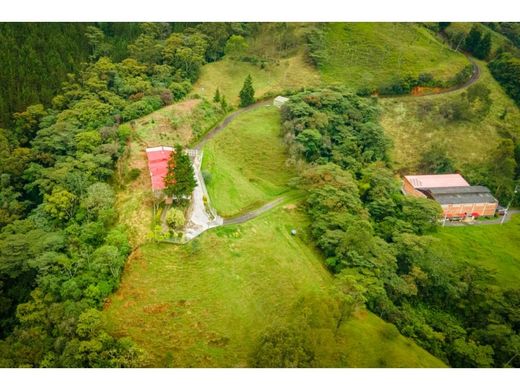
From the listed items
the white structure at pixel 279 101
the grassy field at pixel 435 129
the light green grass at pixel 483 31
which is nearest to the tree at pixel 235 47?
the white structure at pixel 279 101

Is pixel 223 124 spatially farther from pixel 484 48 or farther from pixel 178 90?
pixel 484 48

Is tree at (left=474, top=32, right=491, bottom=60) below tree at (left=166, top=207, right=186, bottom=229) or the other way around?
the other way around

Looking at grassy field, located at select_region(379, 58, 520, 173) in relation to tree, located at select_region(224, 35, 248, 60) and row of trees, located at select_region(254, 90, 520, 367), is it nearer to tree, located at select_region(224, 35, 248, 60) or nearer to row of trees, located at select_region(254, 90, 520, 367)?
row of trees, located at select_region(254, 90, 520, 367)

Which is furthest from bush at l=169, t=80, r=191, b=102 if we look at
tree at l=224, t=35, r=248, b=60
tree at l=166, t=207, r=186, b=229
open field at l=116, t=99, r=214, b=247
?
tree at l=166, t=207, r=186, b=229

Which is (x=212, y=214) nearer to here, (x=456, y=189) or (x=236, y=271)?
(x=236, y=271)

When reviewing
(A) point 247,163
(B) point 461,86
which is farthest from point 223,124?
(B) point 461,86
